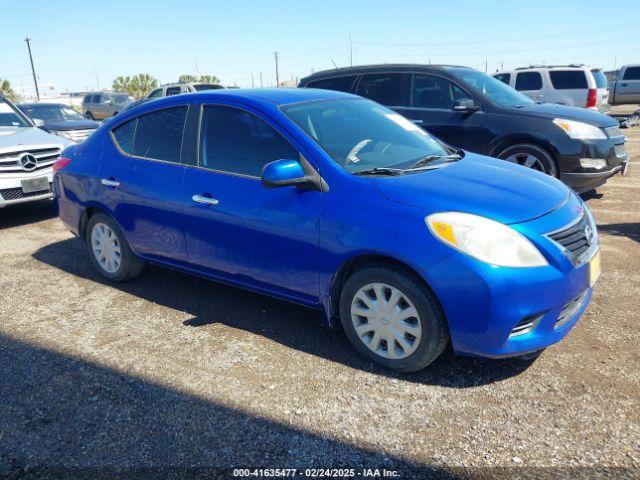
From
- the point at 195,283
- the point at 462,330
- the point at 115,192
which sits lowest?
the point at 195,283

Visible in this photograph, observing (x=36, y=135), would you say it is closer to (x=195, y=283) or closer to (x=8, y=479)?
(x=195, y=283)

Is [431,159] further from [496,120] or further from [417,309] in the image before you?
[496,120]

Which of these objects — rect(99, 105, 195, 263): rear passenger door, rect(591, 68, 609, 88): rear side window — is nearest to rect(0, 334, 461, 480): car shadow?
rect(99, 105, 195, 263): rear passenger door

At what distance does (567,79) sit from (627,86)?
8.84 metres

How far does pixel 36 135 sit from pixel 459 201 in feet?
22.7

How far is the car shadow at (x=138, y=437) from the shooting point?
2498 mm

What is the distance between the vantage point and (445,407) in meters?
2.86

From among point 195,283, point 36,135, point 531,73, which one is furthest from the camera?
point 531,73

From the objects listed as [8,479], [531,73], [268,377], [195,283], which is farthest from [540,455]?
[531,73]

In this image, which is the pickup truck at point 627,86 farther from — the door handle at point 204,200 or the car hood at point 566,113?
the door handle at point 204,200

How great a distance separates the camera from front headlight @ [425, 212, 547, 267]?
8.99 ft

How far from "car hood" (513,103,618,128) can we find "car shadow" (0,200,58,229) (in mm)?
6588

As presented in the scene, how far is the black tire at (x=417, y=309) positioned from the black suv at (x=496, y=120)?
170 inches

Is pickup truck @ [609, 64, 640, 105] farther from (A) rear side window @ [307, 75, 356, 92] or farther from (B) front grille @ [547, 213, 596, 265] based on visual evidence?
(B) front grille @ [547, 213, 596, 265]
